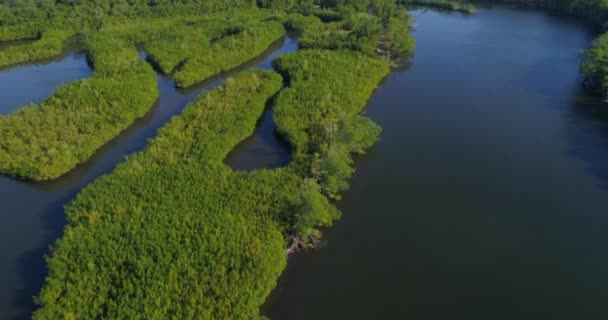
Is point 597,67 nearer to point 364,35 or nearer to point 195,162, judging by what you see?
point 364,35

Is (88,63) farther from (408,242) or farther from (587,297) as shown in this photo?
(587,297)

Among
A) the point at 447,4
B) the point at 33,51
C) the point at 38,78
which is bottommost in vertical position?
the point at 38,78

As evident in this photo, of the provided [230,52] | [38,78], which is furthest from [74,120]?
[230,52]

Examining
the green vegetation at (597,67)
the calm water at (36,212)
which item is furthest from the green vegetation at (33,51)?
the green vegetation at (597,67)

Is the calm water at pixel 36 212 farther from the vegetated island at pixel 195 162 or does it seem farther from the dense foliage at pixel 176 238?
the dense foliage at pixel 176 238

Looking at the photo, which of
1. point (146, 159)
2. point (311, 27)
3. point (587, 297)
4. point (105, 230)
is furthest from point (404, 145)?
point (311, 27)

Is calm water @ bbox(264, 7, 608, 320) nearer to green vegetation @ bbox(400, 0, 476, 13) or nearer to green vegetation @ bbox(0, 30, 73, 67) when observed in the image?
green vegetation @ bbox(400, 0, 476, 13)
